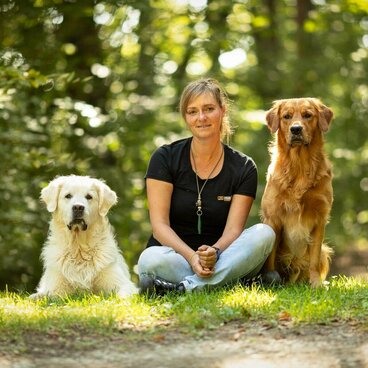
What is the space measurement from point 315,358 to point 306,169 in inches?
94.4

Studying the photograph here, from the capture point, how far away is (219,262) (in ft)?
17.7

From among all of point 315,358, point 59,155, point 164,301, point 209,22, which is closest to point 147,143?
point 59,155

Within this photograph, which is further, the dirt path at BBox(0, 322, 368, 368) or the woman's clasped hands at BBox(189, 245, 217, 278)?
the woman's clasped hands at BBox(189, 245, 217, 278)

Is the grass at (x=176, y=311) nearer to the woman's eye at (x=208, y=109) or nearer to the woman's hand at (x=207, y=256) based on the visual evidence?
the woman's hand at (x=207, y=256)

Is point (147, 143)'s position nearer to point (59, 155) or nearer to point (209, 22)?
point (59, 155)

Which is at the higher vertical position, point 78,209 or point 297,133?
point 297,133

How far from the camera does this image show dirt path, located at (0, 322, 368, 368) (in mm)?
3631

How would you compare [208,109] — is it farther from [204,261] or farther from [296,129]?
[204,261]

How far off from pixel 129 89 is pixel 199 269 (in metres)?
6.17

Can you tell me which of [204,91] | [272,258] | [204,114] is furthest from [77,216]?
[272,258]

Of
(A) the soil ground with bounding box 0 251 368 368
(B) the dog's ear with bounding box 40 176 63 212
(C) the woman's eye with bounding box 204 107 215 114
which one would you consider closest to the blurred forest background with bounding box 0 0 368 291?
(B) the dog's ear with bounding box 40 176 63 212

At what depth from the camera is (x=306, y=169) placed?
582 cm

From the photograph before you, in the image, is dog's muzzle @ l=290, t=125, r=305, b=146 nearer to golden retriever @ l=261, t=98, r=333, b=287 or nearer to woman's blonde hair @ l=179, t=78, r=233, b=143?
golden retriever @ l=261, t=98, r=333, b=287

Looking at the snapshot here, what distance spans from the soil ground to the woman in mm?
1121
